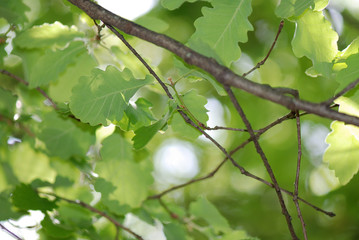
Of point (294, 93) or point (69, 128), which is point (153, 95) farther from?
point (294, 93)

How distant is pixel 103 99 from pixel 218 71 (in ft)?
1.27

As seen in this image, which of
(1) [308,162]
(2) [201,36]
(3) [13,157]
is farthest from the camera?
(1) [308,162]

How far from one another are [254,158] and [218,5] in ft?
8.33

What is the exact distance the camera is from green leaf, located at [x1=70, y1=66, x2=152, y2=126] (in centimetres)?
100

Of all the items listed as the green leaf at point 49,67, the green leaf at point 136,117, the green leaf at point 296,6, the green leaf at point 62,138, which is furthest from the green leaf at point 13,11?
the green leaf at point 296,6

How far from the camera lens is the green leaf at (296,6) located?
0.98 metres

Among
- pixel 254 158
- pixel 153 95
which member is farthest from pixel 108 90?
pixel 254 158

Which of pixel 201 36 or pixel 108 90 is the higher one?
pixel 201 36

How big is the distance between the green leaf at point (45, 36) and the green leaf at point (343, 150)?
888 millimetres

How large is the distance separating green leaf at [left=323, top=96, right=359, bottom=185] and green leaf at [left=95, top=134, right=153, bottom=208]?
604 millimetres

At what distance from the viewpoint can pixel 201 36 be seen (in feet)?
3.26

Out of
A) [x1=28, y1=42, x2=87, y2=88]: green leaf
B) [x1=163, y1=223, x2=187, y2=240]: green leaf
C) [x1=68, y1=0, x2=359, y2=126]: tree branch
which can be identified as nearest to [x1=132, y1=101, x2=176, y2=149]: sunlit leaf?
[x1=68, y1=0, x2=359, y2=126]: tree branch

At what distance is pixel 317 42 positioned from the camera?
1.05m

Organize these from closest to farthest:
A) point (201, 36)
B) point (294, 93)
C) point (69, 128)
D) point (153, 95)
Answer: point (294, 93) → point (201, 36) → point (69, 128) → point (153, 95)
